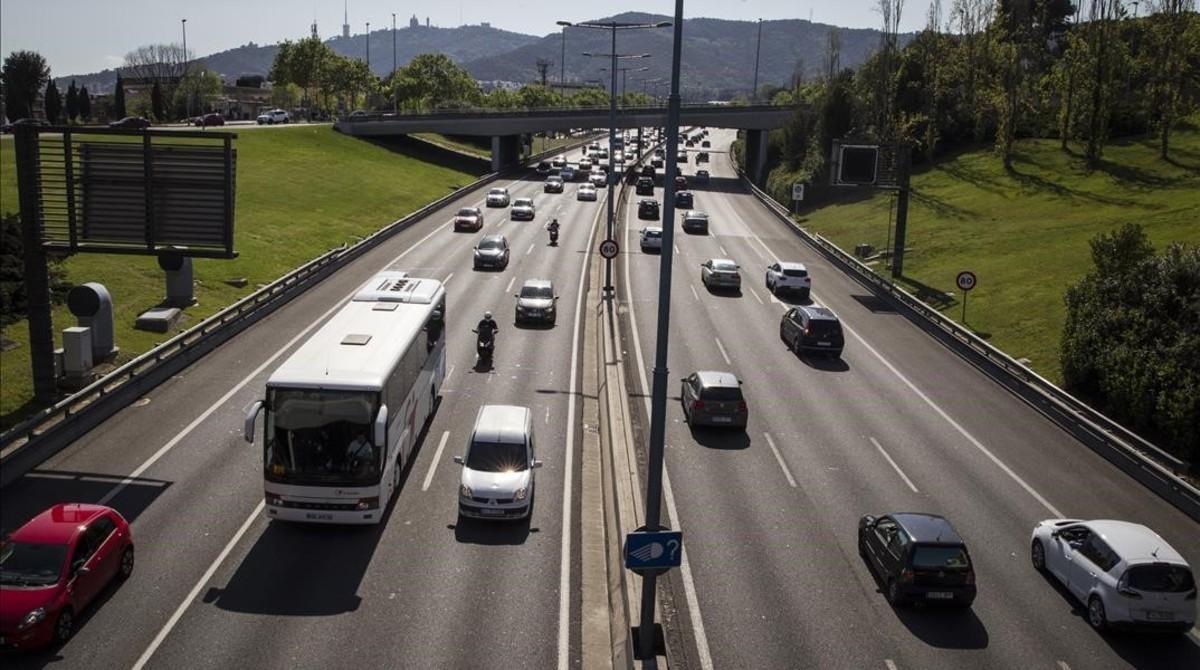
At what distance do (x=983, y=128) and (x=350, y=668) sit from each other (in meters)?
87.6

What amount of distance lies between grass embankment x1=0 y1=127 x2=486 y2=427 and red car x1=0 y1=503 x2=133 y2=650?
35.9 ft

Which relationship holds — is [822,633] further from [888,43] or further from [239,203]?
[888,43]

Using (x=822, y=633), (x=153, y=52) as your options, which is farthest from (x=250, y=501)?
(x=153, y=52)

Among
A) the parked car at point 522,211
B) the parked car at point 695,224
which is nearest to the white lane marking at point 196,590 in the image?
the parked car at point 695,224

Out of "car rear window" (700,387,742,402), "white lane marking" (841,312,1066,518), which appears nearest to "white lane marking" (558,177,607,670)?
"car rear window" (700,387,742,402)

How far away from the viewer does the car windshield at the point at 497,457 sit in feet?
72.1

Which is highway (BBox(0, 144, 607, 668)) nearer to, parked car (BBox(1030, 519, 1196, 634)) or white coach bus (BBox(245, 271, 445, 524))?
white coach bus (BBox(245, 271, 445, 524))

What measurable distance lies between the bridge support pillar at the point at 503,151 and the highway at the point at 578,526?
7049cm

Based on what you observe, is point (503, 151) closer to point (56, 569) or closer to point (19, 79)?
point (19, 79)

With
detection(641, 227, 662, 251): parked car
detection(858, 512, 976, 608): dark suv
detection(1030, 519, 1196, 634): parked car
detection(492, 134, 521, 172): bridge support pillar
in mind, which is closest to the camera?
detection(1030, 519, 1196, 634): parked car

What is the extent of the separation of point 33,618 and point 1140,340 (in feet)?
95.7

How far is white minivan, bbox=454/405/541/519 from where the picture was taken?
21188 mm

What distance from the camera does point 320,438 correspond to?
65.1 ft

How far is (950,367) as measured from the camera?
1443 inches
